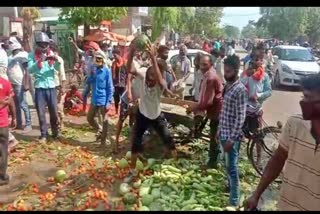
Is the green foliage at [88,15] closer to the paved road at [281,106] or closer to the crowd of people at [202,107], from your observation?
the paved road at [281,106]

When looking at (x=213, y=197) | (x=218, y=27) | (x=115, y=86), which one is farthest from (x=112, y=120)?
(x=218, y=27)

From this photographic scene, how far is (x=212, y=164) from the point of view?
602 cm

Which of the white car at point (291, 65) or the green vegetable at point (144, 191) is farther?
the white car at point (291, 65)

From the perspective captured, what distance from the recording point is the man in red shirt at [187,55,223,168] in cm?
575

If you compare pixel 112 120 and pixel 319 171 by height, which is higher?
pixel 319 171

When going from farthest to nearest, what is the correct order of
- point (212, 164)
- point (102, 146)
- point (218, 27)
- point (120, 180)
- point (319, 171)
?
point (218, 27) → point (102, 146) → point (212, 164) → point (120, 180) → point (319, 171)

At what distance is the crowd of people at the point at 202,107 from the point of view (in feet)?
8.89

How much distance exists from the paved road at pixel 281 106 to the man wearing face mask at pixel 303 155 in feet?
25.0

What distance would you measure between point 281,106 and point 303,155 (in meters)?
10.5

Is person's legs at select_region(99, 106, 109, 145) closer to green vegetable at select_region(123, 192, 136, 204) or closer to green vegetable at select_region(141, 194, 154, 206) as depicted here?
green vegetable at select_region(123, 192, 136, 204)

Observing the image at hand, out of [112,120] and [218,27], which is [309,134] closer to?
[112,120]

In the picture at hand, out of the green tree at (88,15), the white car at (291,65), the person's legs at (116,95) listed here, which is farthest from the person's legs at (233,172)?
the green tree at (88,15)

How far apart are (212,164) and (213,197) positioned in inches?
40.3

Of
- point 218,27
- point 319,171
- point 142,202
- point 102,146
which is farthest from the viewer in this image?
point 218,27
